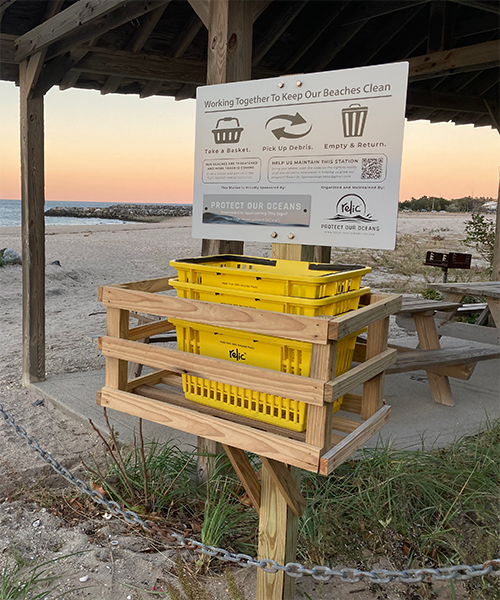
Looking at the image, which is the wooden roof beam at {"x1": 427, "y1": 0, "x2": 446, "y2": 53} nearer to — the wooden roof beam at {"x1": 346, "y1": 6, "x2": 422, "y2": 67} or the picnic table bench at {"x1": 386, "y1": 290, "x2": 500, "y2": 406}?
the wooden roof beam at {"x1": 346, "y1": 6, "x2": 422, "y2": 67}

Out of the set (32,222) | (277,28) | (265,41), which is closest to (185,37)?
(265,41)

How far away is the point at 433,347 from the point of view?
455 cm

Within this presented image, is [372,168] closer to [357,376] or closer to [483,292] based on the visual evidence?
[357,376]

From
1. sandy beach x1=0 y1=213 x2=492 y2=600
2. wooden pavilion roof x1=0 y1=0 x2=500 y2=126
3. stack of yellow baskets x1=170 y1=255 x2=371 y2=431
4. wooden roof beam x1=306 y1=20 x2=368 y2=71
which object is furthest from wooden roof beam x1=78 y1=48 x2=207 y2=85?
stack of yellow baskets x1=170 y1=255 x2=371 y2=431

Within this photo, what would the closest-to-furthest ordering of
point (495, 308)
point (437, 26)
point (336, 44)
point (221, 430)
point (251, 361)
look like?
point (221, 430), point (251, 361), point (437, 26), point (495, 308), point (336, 44)

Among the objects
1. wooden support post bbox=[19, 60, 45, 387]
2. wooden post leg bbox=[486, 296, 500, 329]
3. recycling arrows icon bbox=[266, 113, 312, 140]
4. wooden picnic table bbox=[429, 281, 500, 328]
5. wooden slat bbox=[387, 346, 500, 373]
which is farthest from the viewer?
wooden post leg bbox=[486, 296, 500, 329]

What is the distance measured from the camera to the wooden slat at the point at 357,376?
5.20 ft

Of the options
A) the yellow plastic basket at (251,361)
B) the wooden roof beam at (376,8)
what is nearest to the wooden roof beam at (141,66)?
the wooden roof beam at (376,8)

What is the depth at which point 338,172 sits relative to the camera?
2.18 metres

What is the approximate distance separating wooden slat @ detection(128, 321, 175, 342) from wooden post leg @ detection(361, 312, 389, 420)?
795 millimetres

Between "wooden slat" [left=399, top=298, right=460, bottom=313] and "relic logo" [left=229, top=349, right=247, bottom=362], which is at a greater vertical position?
"relic logo" [left=229, top=349, right=247, bottom=362]

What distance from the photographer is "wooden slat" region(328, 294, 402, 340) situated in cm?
157

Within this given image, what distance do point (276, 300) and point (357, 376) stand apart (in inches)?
13.6

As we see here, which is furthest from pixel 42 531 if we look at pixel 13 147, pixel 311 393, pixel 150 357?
pixel 13 147
